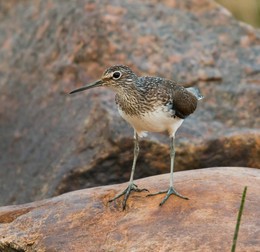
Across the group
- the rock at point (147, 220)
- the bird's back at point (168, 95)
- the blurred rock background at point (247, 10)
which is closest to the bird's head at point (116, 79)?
the bird's back at point (168, 95)

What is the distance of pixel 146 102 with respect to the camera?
8.60m

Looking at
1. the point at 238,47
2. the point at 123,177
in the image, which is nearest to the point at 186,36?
the point at 238,47

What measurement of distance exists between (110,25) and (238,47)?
6.44 feet

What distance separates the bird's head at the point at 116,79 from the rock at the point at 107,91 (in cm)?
151

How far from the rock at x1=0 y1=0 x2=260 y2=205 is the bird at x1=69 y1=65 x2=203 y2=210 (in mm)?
1442

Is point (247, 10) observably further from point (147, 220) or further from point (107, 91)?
point (147, 220)

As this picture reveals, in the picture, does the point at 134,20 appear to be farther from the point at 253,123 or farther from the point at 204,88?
the point at 253,123

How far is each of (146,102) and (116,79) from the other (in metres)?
0.46

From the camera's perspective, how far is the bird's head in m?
8.76

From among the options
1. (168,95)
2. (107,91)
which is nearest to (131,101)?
(168,95)

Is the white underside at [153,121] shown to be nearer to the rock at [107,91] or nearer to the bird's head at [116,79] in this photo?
the bird's head at [116,79]

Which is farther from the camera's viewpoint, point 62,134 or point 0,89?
point 0,89

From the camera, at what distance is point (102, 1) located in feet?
39.0

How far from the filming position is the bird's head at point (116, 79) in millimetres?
8758
